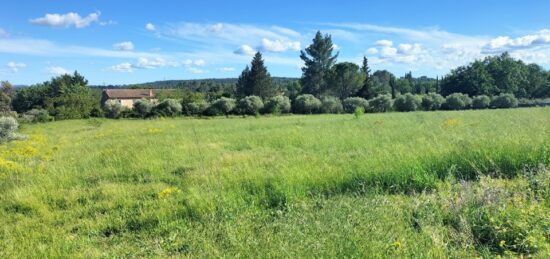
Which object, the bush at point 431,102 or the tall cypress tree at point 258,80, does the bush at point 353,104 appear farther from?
the tall cypress tree at point 258,80

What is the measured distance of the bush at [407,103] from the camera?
5225 cm

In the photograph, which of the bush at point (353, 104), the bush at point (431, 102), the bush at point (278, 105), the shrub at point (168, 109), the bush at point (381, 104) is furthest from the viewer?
the bush at point (431, 102)

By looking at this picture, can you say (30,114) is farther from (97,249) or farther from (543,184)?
(543,184)

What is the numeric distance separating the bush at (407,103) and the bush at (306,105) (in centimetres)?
1070

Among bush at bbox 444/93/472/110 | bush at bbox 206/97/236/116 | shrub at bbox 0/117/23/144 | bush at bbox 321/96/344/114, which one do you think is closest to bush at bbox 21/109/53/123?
bush at bbox 206/97/236/116

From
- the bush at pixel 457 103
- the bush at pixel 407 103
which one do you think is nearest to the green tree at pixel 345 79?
the bush at pixel 407 103

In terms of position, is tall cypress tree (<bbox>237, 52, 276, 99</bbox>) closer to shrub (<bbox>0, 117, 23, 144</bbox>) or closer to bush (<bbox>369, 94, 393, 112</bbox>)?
bush (<bbox>369, 94, 393, 112</bbox>)

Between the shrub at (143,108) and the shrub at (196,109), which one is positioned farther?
the shrub at (143,108)

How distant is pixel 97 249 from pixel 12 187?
455 centimetres

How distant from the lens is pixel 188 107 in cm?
5003

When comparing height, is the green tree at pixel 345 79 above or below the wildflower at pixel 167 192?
above

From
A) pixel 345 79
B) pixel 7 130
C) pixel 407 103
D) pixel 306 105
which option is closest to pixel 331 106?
pixel 306 105

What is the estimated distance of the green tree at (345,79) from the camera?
228 feet

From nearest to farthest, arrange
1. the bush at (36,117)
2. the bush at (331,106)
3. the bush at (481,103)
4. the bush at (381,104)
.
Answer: the bush at (36,117) < the bush at (331,106) < the bush at (381,104) < the bush at (481,103)
